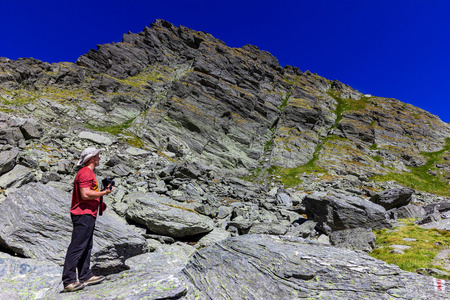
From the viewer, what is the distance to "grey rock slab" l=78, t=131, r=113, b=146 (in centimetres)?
3212

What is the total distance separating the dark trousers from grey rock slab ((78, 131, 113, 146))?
2967 centimetres

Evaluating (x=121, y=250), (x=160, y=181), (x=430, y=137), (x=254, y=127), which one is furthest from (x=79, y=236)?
(x=430, y=137)

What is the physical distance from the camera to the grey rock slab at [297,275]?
20.8 ft

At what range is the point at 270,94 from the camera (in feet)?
266

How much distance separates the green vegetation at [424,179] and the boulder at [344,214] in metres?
38.5

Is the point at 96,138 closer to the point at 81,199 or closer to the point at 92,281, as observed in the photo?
the point at 81,199

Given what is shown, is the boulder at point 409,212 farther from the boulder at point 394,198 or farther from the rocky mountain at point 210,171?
the boulder at point 394,198

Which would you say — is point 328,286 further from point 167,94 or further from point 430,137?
point 430,137

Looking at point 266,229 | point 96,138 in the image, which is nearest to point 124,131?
point 96,138

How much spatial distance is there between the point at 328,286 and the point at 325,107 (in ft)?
297

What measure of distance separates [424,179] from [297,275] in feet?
237

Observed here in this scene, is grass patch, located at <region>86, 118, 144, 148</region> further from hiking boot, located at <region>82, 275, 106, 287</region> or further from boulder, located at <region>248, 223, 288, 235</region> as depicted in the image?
hiking boot, located at <region>82, 275, 106, 287</region>

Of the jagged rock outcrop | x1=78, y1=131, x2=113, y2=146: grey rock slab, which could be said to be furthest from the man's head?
x1=78, y1=131, x2=113, y2=146: grey rock slab

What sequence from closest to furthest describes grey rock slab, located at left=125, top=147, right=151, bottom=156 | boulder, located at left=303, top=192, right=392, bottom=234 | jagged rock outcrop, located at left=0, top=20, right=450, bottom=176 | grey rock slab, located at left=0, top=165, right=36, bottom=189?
grey rock slab, located at left=0, top=165, right=36, bottom=189
boulder, located at left=303, top=192, right=392, bottom=234
grey rock slab, located at left=125, top=147, right=151, bottom=156
jagged rock outcrop, located at left=0, top=20, right=450, bottom=176
